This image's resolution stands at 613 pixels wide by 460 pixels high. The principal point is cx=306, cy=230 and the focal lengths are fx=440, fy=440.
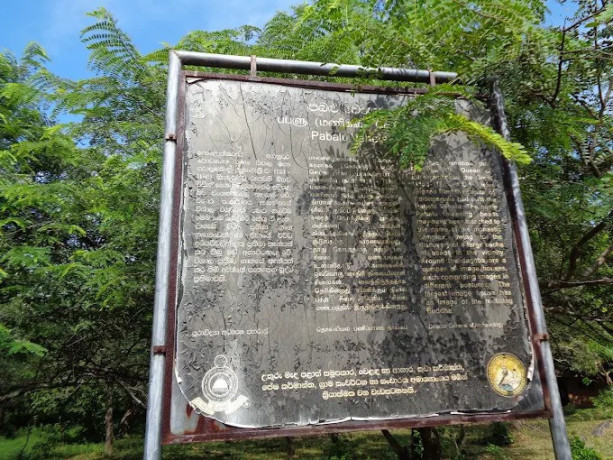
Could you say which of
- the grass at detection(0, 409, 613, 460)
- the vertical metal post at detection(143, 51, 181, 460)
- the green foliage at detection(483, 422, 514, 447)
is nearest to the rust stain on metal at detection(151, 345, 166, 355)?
the vertical metal post at detection(143, 51, 181, 460)

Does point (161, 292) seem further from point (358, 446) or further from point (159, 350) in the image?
point (358, 446)

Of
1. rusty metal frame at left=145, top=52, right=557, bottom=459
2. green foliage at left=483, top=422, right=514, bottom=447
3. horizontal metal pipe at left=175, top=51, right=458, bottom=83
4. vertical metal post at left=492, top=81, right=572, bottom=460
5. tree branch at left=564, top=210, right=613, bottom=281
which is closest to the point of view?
rusty metal frame at left=145, top=52, right=557, bottom=459

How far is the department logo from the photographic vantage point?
7.86 ft

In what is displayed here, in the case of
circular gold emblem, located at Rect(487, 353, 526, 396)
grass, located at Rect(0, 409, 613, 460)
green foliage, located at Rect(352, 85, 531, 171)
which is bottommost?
grass, located at Rect(0, 409, 613, 460)

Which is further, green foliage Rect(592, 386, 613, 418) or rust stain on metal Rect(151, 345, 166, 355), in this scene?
green foliage Rect(592, 386, 613, 418)

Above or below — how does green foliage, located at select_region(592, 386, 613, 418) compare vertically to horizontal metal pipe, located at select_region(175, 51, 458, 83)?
below

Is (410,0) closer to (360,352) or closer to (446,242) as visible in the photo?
(446,242)

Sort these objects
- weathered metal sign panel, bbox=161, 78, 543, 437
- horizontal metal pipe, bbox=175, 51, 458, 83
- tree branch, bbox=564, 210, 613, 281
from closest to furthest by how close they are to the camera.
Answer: weathered metal sign panel, bbox=161, 78, 543, 437, horizontal metal pipe, bbox=175, 51, 458, 83, tree branch, bbox=564, 210, 613, 281

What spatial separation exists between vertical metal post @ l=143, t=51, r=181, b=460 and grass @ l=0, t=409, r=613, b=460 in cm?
1264

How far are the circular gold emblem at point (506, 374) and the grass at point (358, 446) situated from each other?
11664mm

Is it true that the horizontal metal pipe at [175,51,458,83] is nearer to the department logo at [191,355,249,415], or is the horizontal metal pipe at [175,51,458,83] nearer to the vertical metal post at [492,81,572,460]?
the vertical metal post at [492,81,572,460]

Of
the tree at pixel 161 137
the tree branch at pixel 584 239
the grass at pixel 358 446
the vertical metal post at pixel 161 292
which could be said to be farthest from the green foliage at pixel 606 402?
the vertical metal post at pixel 161 292

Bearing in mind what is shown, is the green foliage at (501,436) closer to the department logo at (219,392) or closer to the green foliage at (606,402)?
the green foliage at (606,402)

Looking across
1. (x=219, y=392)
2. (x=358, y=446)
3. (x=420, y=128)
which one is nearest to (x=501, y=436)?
(x=358, y=446)
